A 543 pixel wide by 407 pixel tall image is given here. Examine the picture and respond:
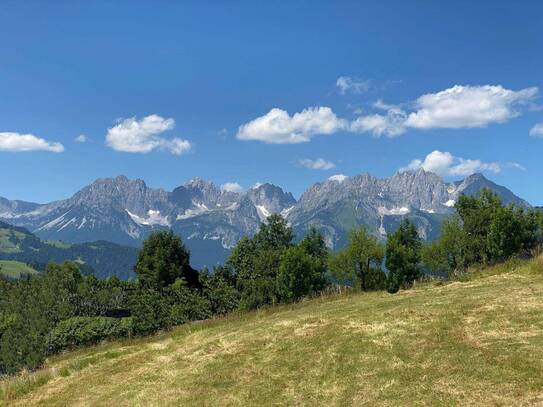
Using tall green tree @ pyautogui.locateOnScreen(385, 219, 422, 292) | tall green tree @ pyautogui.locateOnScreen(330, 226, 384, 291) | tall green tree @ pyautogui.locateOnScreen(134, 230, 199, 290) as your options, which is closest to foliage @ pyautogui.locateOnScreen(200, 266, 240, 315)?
tall green tree @ pyautogui.locateOnScreen(134, 230, 199, 290)

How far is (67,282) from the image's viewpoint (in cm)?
18388

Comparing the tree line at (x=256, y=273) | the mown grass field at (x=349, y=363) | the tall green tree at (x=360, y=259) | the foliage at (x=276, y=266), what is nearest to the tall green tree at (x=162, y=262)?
the tree line at (x=256, y=273)

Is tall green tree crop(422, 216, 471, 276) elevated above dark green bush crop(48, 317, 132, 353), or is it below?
above

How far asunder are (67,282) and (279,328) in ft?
567

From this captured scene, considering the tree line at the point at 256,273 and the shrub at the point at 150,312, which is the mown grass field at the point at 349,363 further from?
the shrub at the point at 150,312

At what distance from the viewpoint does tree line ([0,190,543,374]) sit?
340 feet

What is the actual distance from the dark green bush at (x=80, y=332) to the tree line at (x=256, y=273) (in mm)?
274

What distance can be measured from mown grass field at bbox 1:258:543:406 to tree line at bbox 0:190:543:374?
53.4 metres

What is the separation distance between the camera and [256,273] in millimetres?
126500

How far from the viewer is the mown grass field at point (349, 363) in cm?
1836

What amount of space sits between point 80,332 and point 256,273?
53.6m

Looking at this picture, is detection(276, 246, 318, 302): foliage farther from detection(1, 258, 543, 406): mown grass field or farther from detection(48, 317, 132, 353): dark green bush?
detection(1, 258, 543, 406): mown grass field

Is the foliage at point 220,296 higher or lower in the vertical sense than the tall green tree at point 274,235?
lower

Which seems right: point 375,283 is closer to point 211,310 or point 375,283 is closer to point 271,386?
point 211,310
